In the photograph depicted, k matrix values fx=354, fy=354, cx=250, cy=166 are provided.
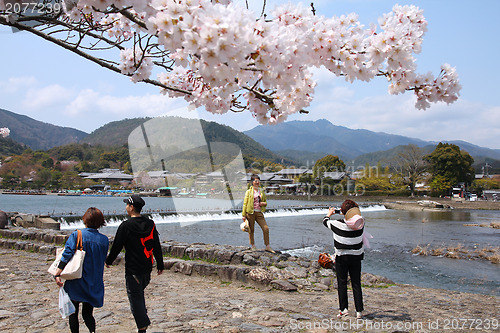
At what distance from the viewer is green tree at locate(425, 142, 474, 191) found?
50500 millimetres

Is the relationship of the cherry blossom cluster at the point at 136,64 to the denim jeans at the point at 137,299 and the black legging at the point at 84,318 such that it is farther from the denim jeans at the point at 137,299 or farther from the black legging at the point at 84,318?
the black legging at the point at 84,318

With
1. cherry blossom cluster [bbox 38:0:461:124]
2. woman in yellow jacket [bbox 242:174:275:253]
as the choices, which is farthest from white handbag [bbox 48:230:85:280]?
woman in yellow jacket [bbox 242:174:275:253]

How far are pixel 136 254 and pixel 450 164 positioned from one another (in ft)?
181

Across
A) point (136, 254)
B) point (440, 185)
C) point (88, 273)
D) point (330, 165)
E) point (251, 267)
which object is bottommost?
point (440, 185)

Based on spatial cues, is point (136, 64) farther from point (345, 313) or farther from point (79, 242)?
point (345, 313)

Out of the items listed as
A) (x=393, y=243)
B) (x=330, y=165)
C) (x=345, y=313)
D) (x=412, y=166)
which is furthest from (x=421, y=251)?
(x=330, y=165)

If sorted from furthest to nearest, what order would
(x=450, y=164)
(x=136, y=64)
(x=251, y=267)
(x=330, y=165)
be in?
1. (x=330, y=165)
2. (x=450, y=164)
3. (x=251, y=267)
4. (x=136, y=64)

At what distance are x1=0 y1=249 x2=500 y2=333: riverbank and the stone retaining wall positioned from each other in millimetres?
157

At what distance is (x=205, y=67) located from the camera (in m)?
1.85

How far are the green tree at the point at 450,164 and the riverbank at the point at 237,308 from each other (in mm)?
50329

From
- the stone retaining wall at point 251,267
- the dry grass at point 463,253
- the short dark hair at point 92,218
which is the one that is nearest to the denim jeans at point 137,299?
the short dark hair at point 92,218

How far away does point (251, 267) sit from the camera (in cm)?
623

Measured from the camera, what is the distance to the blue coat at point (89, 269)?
3029 millimetres

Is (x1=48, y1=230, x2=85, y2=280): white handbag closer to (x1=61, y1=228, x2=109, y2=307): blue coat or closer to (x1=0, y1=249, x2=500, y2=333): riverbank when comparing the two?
(x1=61, y1=228, x2=109, y2=307): blue coat
